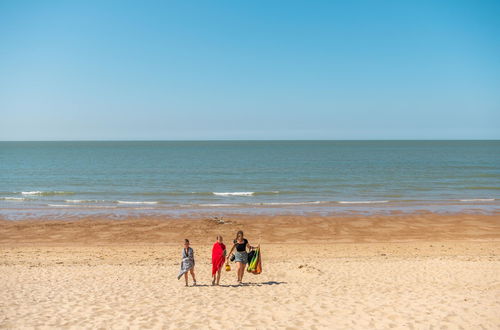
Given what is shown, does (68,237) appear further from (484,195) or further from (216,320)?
(484,195)

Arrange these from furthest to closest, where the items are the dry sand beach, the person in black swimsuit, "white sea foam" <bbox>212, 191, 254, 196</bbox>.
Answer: "white sea foam" <bbox>212, 191, 254, 196</bbox> < the person in black swimsuit < the dry sand beach

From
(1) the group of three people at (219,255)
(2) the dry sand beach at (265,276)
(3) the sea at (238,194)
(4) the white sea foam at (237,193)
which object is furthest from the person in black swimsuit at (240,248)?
(4) the white sea foam at (237,193)

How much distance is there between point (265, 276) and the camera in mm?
13102

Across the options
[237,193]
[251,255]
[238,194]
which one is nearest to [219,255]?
[251,255]

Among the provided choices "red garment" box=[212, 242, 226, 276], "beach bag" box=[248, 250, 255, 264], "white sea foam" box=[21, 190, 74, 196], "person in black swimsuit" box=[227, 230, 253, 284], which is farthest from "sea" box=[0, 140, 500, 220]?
"person in black swimsuit" box=[227, 230, 253, 284]

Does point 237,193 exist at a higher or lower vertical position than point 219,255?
lower

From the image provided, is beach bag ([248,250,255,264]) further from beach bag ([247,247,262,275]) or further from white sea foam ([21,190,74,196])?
white sea foam ([21,190,74,196])

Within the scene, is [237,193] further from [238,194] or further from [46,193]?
[46,193]

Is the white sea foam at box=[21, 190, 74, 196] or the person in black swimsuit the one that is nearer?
the person in black swimsuit

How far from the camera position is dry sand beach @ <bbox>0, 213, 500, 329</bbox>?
8789 millimetres

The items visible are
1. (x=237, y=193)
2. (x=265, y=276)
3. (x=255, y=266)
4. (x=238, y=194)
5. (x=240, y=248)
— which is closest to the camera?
(x=240, y=248)

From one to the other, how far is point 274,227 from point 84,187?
86.6 feet

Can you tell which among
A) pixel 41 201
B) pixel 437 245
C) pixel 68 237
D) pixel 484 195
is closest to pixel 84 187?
pixel 41 201

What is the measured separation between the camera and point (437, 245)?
1859cm
